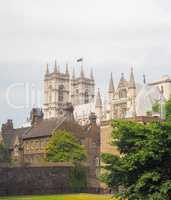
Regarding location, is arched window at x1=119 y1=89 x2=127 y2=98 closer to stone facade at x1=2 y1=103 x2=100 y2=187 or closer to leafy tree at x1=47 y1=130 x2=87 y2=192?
stone facade at x1=2 y1=103 x2=100 y2=187

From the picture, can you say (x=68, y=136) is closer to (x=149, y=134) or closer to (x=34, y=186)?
(x=34, y=186)

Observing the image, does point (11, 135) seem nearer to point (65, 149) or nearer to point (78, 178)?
point (65, 149)

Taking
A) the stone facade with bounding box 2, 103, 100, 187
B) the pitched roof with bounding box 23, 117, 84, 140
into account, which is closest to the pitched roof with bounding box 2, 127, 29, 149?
the stone facade with bounding box 2, 103, 100, 187

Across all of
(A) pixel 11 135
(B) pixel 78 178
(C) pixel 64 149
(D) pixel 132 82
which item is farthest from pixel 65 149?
(D) pixel 132 82

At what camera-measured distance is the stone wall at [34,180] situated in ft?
217

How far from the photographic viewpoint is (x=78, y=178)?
71.8 meters

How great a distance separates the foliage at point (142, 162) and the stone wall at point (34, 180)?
28.6m

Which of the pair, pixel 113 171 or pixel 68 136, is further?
pixel 68 136

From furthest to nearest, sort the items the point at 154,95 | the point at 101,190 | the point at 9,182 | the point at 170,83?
the point at 170,83
the point at 154,95
the point at 101,190
the point at 9,182

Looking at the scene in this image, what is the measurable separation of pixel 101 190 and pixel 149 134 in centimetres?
3529

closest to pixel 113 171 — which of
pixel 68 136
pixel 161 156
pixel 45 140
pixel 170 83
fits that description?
pixel 161 156

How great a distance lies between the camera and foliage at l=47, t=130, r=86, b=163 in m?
76.4

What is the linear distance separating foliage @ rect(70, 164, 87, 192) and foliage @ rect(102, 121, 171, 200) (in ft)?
101

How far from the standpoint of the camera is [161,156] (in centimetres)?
3697
